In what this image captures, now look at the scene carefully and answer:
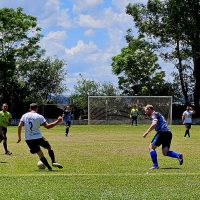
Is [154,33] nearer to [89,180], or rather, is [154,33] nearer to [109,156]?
[109,156]

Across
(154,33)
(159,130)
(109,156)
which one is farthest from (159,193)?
(154,33)

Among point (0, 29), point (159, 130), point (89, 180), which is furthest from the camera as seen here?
point (0, 29)

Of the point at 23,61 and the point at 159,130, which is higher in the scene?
the point at 23,61

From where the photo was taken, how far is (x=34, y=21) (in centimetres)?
6288

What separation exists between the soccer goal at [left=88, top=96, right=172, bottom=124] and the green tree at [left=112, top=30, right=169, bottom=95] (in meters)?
5.95

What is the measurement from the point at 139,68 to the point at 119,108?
9242 millimetres

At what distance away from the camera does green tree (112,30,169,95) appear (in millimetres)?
62125

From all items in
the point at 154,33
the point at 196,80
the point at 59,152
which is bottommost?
the point at 59,152

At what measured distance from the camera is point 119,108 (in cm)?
5544

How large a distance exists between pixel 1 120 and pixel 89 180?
925cm

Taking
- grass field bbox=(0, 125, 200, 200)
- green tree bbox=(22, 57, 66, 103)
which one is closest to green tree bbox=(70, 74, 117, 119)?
green tree bbox=(22, 57, 66, 103)

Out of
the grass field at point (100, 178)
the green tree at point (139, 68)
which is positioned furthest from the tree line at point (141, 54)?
the grass field at point (100, 178)

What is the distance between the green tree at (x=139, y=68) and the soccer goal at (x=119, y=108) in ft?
19.5

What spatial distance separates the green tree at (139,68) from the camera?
6212 centimetres
